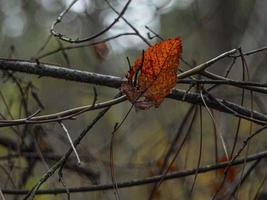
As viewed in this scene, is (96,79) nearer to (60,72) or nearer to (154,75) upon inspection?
(60,72)

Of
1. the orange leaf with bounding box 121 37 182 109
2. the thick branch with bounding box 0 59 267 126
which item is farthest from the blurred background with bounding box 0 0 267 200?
the orange leaf with bounding box 121 37 182 109

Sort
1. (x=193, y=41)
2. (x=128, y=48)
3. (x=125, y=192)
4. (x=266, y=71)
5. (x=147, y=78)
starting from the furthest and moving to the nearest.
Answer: (x=193, y=41) → (x=125, y=192) → (x=128, y=48) → (x=266, y=71) → (x=147, y=78)

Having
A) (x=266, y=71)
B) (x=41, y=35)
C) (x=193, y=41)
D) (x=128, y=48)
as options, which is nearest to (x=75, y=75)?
(x=266, y=71)

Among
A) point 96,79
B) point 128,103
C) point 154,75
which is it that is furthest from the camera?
point 128,103

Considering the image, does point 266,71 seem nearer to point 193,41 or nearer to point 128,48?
point 128,48

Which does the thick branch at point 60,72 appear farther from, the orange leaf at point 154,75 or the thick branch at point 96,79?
the orange leaf at point 154,75

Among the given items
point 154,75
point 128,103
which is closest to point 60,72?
point 154,75

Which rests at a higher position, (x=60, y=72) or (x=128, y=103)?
(x=60, y=72)

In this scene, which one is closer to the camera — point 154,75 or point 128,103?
point 154,75
